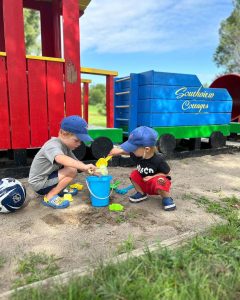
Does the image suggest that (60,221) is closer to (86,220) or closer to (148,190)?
(86,220)

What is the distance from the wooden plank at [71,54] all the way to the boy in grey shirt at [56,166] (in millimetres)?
1294

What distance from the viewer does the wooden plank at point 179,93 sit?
5113mm

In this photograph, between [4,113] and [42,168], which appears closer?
[42,168]

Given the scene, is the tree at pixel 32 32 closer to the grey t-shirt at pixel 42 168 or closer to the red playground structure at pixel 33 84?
the red playground structure at pixel 33 84

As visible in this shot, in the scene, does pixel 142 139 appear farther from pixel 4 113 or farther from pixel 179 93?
pixel 179 93

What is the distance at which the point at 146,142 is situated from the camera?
283cm

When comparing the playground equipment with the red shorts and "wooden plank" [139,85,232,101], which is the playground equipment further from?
the red shorts

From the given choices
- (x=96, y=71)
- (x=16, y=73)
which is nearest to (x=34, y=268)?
(x=16, y=73)

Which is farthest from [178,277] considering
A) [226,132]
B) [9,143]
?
[226,132]

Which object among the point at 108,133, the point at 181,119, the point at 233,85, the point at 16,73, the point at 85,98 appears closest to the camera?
the point at 16,73

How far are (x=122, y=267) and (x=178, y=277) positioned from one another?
12.4 inches

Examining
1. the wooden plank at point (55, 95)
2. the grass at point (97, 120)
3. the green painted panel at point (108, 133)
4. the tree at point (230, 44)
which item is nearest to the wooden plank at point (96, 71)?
the wooden plank at point (55, 95)

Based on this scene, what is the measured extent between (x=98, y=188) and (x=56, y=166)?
→ 0.54 meters

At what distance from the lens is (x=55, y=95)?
410cm
